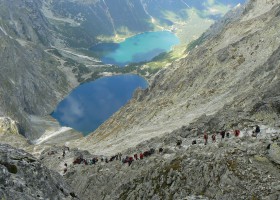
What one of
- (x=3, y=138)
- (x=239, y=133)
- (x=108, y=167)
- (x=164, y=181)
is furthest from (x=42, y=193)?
(x=3, y=138)

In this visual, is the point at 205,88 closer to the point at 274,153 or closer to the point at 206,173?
the point at 206,173

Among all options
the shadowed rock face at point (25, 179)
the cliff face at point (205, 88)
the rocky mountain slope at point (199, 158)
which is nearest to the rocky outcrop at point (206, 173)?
the rocky mountain slope at point (199, 158)

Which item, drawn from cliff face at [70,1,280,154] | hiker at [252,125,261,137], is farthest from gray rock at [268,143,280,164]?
cliff face at [70,1,280,154]

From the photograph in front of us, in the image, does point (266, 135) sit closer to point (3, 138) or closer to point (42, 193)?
point (42, 193)

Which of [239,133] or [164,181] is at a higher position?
[239,133]

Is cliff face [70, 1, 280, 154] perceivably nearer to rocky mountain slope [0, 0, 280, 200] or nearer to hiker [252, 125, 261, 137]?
rocky mountain slope [0, 0, 280, 200]

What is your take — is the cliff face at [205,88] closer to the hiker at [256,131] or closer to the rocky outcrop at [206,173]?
the rocky outcrop at [206,173]

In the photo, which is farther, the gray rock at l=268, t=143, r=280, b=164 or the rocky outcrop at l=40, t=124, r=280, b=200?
the gray rock at l=268, t=143, r=280, b=164
